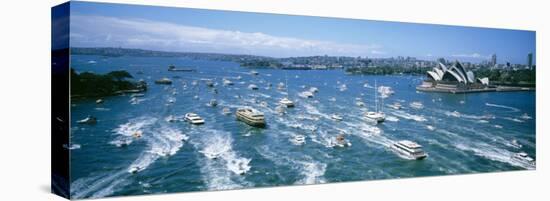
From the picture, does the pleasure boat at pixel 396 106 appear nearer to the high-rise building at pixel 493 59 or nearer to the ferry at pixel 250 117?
the high-rise building at pixel 493 59

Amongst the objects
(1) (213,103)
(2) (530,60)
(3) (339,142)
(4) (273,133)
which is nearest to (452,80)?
(2) (530,60)

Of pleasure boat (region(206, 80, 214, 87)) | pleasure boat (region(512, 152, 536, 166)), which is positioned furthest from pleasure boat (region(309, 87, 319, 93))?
pleasure boat (region(512, 152, 536, 166))

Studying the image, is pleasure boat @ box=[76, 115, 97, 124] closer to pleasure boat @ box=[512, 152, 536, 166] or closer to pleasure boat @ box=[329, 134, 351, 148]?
pleasure boat @ box=[329, 134, 351, 148]

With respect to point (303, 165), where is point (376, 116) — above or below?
above

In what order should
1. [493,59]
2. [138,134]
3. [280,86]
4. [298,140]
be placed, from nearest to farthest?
[138,134] < [298,140] < [280,86] < [493,59]

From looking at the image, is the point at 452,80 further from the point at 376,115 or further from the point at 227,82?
the point at 227,82

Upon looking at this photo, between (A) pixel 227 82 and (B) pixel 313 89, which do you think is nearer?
(A) pixel 227 82
